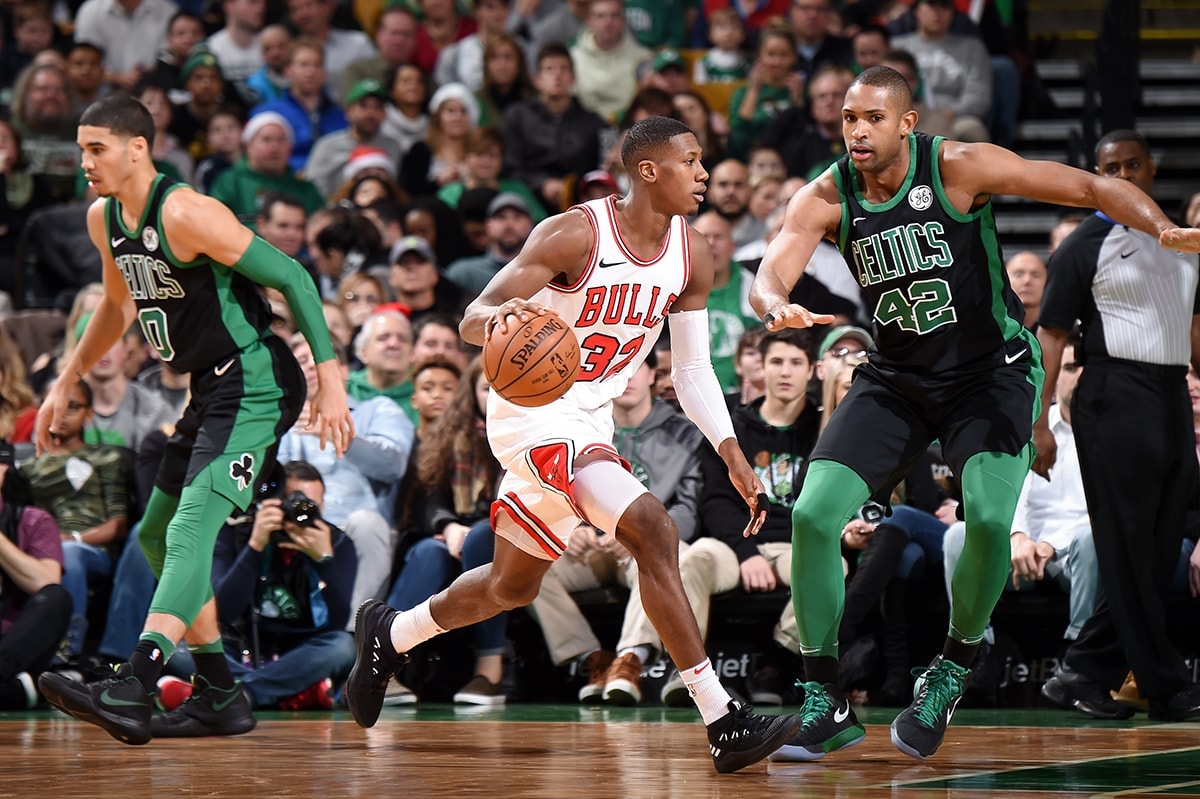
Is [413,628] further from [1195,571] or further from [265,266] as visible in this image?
[1195,571]

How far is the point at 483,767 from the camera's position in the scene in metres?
4.79

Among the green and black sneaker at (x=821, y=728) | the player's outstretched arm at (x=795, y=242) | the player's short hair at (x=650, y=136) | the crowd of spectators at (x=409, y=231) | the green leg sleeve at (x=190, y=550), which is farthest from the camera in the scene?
the crowd of spectators at (x=409, y=231)

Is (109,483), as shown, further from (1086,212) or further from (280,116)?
(1086,212)

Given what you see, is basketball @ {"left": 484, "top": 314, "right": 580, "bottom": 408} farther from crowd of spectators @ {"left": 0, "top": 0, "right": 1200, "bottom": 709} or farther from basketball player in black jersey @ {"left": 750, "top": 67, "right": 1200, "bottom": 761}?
crowd of spectators @ {"left": 0, "top": 0, "right": 1200, "bottom": 709}

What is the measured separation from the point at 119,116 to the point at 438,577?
2.64m

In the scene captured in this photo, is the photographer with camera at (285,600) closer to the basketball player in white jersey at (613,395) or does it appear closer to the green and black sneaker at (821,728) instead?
the basketball player in white jersey at (613,395)

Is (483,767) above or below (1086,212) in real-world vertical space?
below

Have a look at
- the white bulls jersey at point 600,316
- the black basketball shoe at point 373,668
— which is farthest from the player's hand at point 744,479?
the black basketball shoe at point 373,668

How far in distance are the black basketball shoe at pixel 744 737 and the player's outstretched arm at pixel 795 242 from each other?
43.6 inches

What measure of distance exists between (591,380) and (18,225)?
704 centimetres

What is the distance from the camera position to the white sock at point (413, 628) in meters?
5.51

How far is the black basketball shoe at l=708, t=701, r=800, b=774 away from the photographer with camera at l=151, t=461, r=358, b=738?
10.2ft

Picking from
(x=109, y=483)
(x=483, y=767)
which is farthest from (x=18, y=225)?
(x=483, y=767)

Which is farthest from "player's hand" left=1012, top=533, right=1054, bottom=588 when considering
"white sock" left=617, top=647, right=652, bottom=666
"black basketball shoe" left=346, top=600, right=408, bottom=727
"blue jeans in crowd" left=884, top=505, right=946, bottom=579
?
"black basketball shoe" left=346, top=600, right=408, bottom=727
